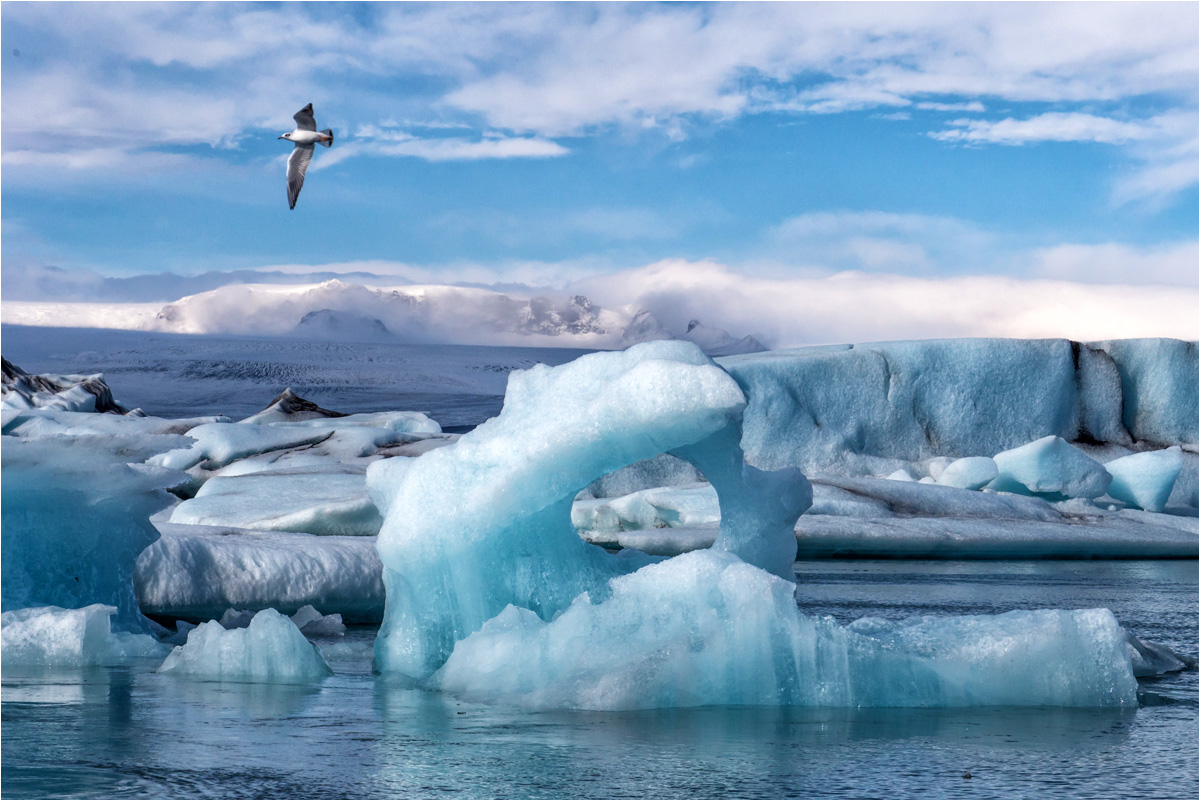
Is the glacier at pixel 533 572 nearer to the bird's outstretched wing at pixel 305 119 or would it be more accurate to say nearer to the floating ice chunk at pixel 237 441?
the bird's outstretched wing at pixel 305 119

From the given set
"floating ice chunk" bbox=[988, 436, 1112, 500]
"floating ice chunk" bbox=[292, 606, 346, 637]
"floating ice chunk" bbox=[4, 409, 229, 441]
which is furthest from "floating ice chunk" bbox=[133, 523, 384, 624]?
"floating ice chunk" bbox=[4, 409, 229, 441]

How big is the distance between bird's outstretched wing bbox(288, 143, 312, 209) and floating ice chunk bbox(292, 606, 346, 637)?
281cm

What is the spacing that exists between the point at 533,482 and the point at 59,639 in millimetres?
1953

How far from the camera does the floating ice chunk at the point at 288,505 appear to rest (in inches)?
387

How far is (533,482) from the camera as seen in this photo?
13.6ft

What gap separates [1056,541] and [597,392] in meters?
7.92

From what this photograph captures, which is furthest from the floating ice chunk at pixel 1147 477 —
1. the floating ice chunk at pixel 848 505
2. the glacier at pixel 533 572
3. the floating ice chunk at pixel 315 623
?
the floating ice chunk at pixel 315 623

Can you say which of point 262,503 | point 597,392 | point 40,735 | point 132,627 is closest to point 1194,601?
point 597,392

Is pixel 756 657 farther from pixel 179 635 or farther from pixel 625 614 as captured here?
pixel 179 635

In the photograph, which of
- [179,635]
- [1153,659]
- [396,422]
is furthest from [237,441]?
[1153,659]

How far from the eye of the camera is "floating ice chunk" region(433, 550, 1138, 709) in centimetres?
373

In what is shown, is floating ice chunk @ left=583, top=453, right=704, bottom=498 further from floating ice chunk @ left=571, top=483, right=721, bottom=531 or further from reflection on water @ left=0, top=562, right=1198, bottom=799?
reflection on water @ left=0, top=562, right=1198, bottom=799

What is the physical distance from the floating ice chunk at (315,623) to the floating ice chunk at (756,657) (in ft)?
6.64

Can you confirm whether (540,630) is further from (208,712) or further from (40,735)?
(40,735)
